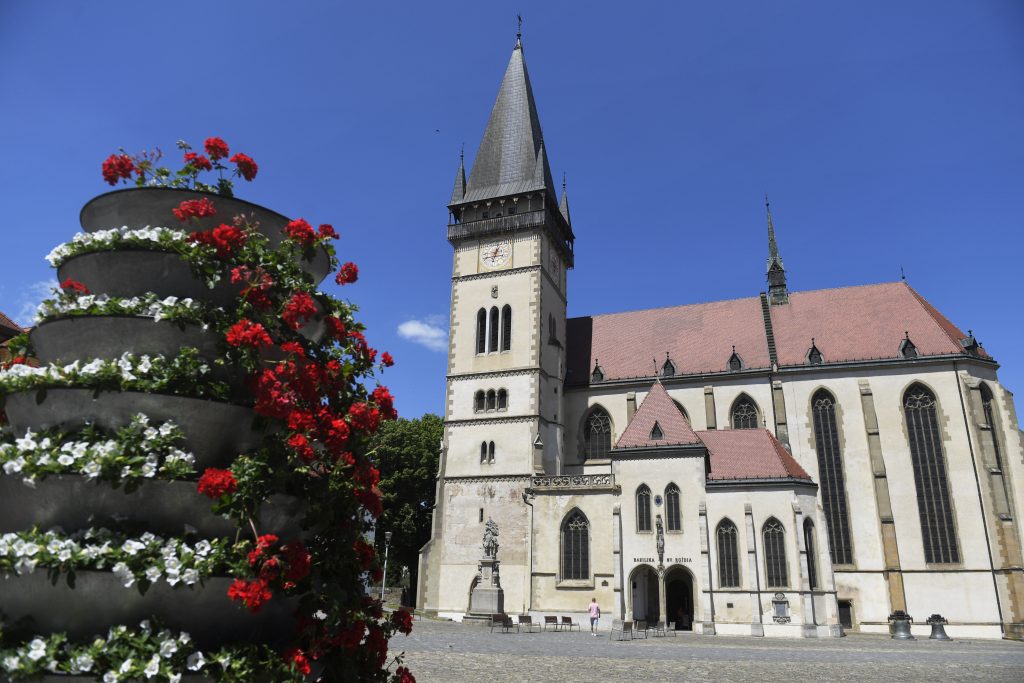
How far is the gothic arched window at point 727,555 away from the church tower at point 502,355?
8.79 metres

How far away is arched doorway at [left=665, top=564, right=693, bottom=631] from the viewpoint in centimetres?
2988

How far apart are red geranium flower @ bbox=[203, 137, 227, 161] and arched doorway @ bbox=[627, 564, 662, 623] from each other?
2738cm

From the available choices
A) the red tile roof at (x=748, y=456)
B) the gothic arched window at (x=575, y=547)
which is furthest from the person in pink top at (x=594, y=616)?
the red tile roof at (x=748, y=456)

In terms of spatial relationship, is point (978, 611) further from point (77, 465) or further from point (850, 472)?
point (77, 465)

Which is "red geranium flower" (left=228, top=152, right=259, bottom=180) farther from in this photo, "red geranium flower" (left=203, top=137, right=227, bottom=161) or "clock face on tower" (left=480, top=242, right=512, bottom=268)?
"clock face on tower" (left=480, top=242, right=512, bottom=268)

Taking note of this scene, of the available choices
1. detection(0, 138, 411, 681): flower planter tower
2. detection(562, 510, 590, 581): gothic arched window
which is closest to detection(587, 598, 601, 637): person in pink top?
detection(562, 510, 590, 581): gothic arched window

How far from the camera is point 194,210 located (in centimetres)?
524

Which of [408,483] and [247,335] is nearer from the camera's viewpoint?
[247,335]

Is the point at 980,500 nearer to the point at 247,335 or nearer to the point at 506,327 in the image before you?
the point at 506,327

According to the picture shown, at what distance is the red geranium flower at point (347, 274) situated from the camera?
19.3ft

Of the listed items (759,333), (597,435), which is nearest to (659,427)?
(597,435)

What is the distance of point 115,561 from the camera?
4.23 metres

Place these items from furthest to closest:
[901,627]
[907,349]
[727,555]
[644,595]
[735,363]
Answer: [735,363] < [907,349] < [644,595] < [727,555] < [901,627]

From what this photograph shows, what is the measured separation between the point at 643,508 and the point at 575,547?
12.1 ft
